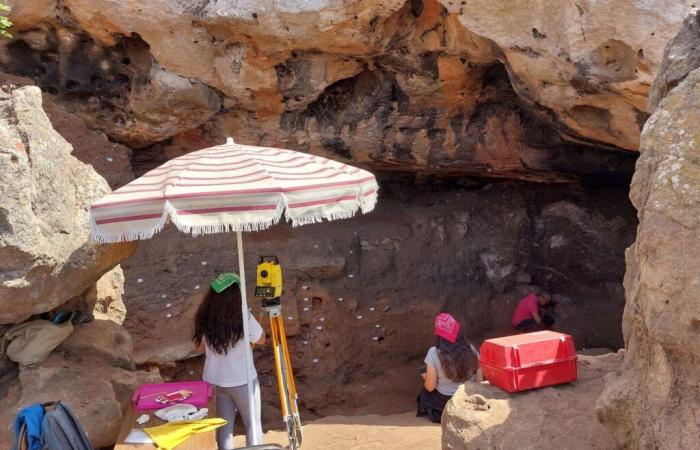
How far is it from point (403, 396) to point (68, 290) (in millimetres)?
4293

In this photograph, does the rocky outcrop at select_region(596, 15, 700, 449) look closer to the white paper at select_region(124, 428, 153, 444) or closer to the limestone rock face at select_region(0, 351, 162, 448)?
the white paper at select_region(124, 428, 153, 444)

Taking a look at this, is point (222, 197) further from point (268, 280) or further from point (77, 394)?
point (77, 394)

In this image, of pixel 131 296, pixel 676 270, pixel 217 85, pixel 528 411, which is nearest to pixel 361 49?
pixel 217 85

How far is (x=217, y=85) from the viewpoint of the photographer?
7156 mm

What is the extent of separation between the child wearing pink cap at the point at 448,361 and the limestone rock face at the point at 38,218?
2.52 m

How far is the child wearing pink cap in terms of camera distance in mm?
5055

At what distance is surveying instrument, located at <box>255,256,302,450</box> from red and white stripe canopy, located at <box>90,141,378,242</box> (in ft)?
1.72

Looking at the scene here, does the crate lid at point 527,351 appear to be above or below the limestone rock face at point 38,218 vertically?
below

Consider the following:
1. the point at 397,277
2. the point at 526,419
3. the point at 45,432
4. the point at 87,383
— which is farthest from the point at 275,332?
the point at 397,277

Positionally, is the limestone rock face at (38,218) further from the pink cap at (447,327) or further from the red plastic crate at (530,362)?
the red plastic crate at (530,362)

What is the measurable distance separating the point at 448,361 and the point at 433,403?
0.49m

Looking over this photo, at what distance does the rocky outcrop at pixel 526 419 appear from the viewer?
135 inches

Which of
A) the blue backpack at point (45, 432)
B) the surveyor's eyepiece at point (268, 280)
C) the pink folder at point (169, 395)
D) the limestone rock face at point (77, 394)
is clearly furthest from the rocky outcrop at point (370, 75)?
the blue backpack at point (45, 432)

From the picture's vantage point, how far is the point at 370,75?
7574 millimetres
